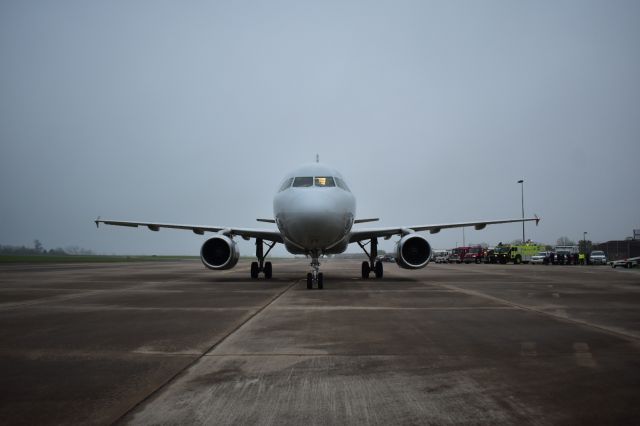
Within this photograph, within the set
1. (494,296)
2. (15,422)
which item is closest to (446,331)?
(15,422)

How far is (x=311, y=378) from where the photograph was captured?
137 inches

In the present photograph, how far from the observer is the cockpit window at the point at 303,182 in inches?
493

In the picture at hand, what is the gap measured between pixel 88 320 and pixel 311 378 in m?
4.60

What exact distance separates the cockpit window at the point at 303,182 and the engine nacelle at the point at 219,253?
11.7 feet

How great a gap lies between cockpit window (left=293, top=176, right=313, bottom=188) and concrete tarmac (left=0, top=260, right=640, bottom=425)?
→ 568 centimetres

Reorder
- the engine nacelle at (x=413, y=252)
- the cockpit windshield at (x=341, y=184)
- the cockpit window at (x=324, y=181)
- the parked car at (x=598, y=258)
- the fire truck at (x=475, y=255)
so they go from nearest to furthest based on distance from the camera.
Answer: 1. the cockpit window at (x=324, y=181)
2. the cockpit windshield at (x=341, y=184)
3. the engine nacelle at (x=413, y=252)
4. the parked car at (x=598, y=258)
5. the fire truck at (x=475, y=255)

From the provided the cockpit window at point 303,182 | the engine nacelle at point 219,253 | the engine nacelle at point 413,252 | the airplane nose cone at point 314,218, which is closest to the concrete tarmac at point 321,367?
the airplane nose cone at point 314,218

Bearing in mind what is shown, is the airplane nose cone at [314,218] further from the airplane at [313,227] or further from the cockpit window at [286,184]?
the cockpit window at [286,184]

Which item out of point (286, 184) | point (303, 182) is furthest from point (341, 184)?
point (286, 184)

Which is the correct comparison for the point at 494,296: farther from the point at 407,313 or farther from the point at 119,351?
the point at 119,351

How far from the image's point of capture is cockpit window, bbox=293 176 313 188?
12516 millimetres

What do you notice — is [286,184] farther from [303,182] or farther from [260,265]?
[260,265]

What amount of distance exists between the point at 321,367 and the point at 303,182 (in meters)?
9.10

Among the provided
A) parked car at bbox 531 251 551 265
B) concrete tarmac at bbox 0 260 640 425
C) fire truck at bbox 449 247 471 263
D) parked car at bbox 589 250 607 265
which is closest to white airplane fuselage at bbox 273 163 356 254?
concrete tarmac at bbox 0 260 640 425
